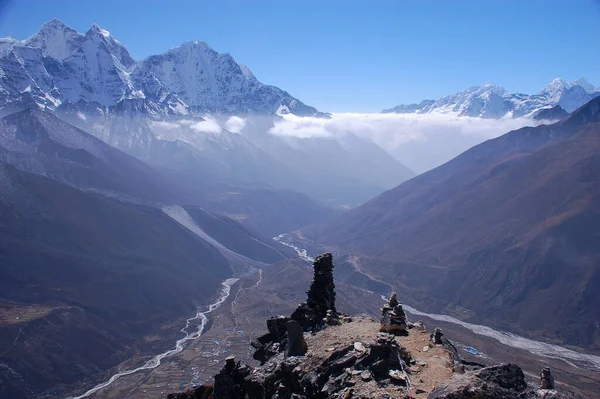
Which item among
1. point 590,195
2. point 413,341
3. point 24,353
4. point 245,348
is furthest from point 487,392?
point 590,195

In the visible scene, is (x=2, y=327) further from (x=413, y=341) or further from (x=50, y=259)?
(x=413, y=341)

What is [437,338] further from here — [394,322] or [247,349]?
[247,349]

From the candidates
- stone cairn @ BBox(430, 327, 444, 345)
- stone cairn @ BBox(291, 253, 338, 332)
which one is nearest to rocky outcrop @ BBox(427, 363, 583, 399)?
stone cairn @ BBox(430, 327, 444, 345)

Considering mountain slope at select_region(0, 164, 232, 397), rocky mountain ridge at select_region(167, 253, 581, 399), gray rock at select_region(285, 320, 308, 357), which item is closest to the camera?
rocky mountain ridge at select_region(167, 253, 581, 399)

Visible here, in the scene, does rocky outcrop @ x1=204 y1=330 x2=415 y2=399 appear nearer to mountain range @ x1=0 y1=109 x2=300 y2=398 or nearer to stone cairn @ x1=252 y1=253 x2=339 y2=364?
stone cairn @ x1=252 y1=253 x2=339 y2=364

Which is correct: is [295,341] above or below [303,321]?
above

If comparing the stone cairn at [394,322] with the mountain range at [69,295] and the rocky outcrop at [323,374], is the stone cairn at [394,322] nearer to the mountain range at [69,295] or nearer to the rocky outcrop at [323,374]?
the rocky outcrop at [323,374]

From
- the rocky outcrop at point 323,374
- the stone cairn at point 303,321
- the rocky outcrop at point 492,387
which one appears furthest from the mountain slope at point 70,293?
the rocky outcrop at point 492,387

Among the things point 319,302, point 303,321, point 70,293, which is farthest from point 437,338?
point 70,293
